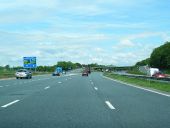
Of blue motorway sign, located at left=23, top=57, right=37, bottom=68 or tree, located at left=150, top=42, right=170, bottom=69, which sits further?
tree, located at left=150, top=42, right=170, bottom=69

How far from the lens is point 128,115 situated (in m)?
12.8

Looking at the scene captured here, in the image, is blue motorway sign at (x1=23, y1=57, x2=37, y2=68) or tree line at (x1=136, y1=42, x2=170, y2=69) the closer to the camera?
blue motorway sign at (x1=23, y1=57, x2=37, y2=68)

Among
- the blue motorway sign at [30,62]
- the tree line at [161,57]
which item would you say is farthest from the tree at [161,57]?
the blue motorway sign at [30,62]

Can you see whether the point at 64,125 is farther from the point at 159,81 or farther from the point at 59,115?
the point at 159,81

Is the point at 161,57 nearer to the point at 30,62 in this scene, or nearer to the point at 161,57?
the point at 161,57

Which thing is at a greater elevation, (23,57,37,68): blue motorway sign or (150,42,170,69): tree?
(150,42,170,69): tree

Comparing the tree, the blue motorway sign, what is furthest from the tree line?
the blue motorway sign

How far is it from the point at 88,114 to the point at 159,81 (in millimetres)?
23844

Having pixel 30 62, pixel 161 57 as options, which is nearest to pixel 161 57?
pixel 161 57

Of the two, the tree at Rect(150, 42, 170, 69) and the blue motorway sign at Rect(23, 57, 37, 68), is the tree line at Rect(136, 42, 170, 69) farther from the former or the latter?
the blue motorway sign at Rect(23, 57, 37, 68)

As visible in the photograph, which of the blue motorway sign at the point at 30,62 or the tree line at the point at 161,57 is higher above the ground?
the tree line at the point at 161,57

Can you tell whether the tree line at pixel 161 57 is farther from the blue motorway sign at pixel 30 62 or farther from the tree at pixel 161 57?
the blue motorway sign at pixel 30 62

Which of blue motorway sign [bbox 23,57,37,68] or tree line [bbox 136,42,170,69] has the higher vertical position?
tree line [bbox 136,42,170,69]

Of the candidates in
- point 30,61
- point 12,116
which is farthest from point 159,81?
point 30,61
